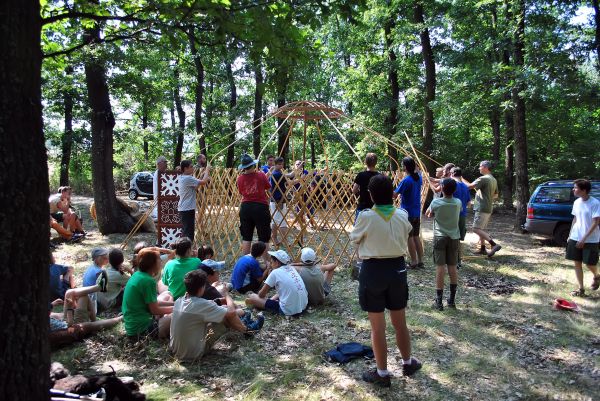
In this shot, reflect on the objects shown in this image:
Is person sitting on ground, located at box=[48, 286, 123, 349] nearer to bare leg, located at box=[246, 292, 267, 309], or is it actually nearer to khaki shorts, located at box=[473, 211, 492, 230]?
bare leg, located at box=[246, 292, 267, 309]

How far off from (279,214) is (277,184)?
0.67 metres

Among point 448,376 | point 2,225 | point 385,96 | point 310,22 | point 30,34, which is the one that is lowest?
point 448,376

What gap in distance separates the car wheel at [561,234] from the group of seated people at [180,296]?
16.5 ft

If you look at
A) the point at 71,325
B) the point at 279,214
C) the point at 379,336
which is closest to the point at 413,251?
the point at 279,214

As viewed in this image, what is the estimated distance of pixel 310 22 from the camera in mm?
2922

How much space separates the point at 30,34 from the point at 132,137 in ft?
73.9

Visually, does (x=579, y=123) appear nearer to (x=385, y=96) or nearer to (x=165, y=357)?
(x=385, y=96)

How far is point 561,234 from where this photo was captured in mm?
7816

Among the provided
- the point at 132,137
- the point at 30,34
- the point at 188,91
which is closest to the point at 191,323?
the point at 30,34

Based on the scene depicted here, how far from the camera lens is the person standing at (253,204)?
19.1 feet

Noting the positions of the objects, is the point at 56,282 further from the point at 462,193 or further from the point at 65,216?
the point at 462,193

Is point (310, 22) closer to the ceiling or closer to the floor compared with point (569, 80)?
closer to the floor

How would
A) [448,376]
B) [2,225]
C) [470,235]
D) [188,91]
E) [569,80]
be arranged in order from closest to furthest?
[2,225], [448,376], [569,80], [470,235], [188,91]

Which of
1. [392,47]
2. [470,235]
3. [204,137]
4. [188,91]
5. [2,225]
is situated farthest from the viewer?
[188,91]
